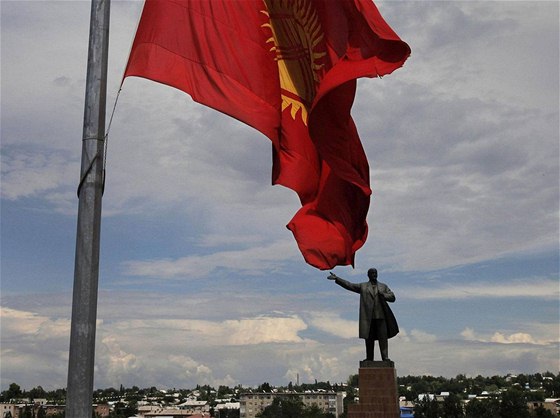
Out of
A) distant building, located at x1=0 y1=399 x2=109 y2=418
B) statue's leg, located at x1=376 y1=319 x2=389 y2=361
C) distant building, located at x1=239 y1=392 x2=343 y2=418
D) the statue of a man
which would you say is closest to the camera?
statue's leg, located at x1=376 y1=319 x2=389 y2=361

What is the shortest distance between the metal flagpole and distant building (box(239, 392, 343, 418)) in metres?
125

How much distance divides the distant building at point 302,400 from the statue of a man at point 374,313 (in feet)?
382

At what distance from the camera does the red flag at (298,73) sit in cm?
714

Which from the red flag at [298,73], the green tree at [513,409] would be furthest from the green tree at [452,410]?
the red flag at [298,73]

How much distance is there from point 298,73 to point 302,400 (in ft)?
420

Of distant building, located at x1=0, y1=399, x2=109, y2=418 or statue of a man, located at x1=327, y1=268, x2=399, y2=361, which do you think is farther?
distant building, located at x1=0, y1=399, x2=109, y2=418

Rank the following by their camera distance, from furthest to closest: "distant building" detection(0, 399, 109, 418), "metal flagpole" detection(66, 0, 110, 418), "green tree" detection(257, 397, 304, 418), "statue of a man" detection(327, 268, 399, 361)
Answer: "distant building" detection(0, 399, 109, 418), "green tree" detection(257, 397, 304, 418), "statue of a man" detection(327, 268, 399, 361), "metal flagpole" detection(66, 0, 110, 418)

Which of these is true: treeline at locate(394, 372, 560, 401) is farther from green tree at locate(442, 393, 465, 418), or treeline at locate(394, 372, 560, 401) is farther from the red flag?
the red flag

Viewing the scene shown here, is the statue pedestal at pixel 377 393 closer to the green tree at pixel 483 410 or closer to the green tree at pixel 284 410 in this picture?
the green tree at pixel 483 410

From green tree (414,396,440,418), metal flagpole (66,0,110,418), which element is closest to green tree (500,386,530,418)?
green tree (414,396,440,418)

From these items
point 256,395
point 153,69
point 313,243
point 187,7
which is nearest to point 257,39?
point 187,7

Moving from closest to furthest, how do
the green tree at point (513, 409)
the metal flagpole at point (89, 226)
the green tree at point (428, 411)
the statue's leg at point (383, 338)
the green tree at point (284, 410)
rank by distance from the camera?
the metal flagpole at point (89, 226) < the statue's leg at point (383, 338) < the green tree at point (428, 411) < the green tree at point (513, 409) < the green tree at point (284, 410)

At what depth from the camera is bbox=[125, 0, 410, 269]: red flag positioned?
7.14 m

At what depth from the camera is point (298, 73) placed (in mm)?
9148
